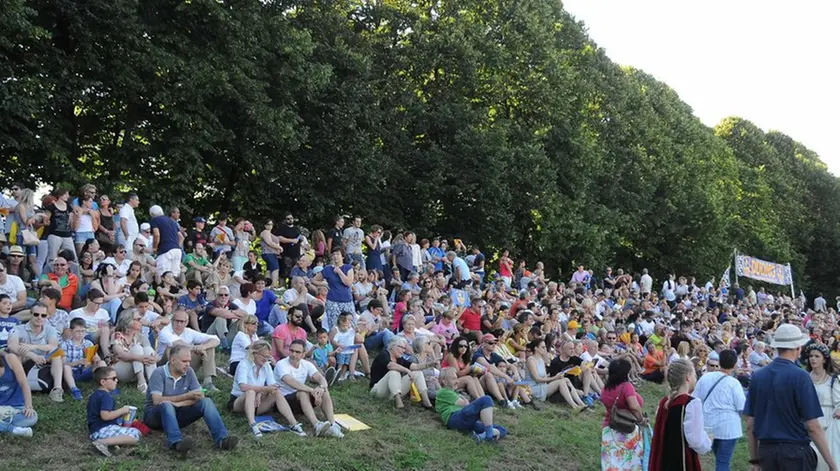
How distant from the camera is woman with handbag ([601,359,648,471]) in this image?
25.3ft

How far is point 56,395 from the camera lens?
9281 millimetres

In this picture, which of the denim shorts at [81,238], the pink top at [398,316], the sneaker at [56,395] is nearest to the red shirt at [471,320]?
the pink top at [398,316]

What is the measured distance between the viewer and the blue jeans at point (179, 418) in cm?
843

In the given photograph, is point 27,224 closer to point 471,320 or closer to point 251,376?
point 251,376

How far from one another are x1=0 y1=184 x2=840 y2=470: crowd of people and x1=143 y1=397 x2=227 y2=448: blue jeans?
23mm

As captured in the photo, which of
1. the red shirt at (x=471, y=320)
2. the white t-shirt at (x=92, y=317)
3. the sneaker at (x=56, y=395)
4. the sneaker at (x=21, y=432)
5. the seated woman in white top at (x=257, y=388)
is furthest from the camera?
the red shirt at (x=471, y=320)

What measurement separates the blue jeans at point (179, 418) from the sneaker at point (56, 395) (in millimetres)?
1258

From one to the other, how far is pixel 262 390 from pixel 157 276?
16.3 feet

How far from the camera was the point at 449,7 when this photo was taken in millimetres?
28469

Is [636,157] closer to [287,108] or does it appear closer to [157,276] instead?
[287,108]

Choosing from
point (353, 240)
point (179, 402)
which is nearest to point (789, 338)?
point (179, 402)

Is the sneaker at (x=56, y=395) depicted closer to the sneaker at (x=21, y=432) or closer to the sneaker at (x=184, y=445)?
the sneaker at (x=21, y=432)

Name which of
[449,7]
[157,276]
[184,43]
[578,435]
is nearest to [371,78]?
[449,7]

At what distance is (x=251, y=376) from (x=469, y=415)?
9.56ft
